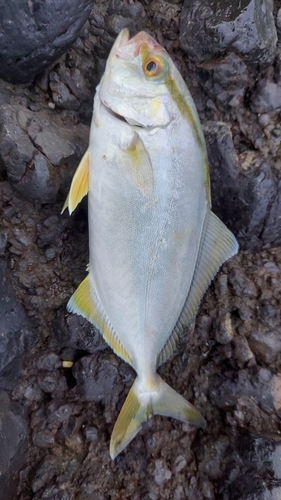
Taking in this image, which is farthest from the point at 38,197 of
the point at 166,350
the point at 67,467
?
the point at 67,467

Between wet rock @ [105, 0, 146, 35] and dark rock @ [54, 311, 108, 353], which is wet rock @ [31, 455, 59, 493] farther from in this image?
wet rock @ [105, 0, 146, 35]

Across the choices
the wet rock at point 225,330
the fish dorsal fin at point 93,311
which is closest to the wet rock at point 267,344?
the wet rock at point 225,330

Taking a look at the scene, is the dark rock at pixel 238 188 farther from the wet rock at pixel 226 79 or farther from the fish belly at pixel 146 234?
the fish belly at pixel 146 234

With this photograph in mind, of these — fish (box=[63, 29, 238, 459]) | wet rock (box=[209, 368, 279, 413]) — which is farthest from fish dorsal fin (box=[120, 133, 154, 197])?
wet rock (box=[209, 368, 279, 413])

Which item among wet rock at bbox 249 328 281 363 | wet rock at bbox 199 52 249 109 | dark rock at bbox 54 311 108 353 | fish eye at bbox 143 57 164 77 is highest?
fish eye at bbox 143 57 164 77

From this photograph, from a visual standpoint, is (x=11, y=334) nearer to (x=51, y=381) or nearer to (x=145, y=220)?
(x=51, y=381)

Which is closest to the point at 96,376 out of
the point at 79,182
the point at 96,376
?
the point at 96,376
